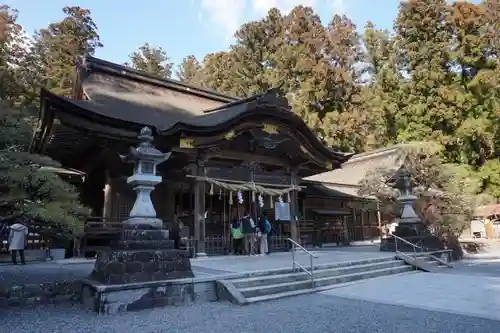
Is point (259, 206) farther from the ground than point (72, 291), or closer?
farther from the ground

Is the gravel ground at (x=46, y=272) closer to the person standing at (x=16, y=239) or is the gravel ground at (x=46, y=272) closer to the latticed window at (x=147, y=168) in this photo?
the person standing at (x=16, y=239)

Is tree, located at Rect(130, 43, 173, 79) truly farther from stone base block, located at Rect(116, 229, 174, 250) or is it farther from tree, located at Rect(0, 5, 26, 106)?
stone base block, located at Rect(116, 229, 174, 250)

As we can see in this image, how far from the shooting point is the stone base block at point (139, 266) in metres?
5.82

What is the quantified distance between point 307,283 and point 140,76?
12.2 metres

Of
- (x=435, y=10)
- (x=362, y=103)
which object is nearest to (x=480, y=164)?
(x=362, y=103)

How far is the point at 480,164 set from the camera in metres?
25.6

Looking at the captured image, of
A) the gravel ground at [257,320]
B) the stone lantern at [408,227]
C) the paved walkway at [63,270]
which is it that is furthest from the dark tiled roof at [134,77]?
the gravel ground at [257,320]

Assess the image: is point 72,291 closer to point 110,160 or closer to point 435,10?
point 110,160

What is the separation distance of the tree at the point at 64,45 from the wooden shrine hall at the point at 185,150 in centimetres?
1531

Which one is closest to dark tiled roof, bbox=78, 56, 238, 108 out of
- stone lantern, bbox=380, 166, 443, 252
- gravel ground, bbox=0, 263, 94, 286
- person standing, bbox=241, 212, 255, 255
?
gravel ground, bbox=0, 263, 94, 286

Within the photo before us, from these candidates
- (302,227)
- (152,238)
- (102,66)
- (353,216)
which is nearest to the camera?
(152,238)

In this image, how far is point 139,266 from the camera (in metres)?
6.03

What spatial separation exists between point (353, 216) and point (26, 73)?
23.2 metres

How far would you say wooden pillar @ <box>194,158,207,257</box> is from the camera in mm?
10436
